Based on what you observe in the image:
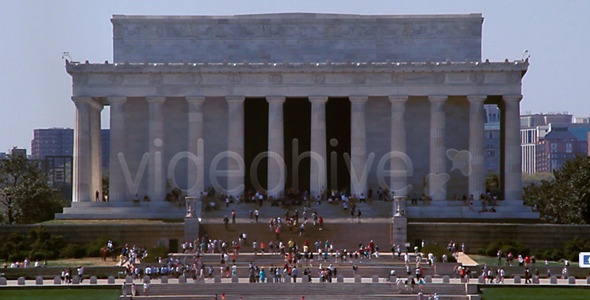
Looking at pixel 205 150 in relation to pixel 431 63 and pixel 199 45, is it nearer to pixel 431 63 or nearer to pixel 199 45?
pixel 199 45

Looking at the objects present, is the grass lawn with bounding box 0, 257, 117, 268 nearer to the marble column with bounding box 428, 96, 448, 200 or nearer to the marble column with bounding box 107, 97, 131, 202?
the marble column with bounding box 107, 97, 131, 202

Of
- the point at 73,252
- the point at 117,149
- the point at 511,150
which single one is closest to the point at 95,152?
the point at 117,149

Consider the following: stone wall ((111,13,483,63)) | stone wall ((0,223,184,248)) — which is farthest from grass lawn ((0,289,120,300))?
stone wall ((111,13,483,63))

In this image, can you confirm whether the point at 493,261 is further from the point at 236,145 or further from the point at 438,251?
the point at 236,145

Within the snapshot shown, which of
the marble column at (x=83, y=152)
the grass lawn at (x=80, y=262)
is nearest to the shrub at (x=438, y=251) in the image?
the grass lawn at (x=80, y=262)

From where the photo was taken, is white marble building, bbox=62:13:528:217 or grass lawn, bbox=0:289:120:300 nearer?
grass lawn, bbox=0:289:120:300

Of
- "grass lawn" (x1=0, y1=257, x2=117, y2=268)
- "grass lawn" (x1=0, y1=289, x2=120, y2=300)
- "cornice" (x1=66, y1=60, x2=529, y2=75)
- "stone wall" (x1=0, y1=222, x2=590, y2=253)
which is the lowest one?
"grass lawn" (x1=0, y1=289, x2=120, y2=300)

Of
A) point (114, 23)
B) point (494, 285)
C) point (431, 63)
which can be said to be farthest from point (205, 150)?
point (494, 285)

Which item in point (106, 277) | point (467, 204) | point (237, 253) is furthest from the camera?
point (467, 204)
